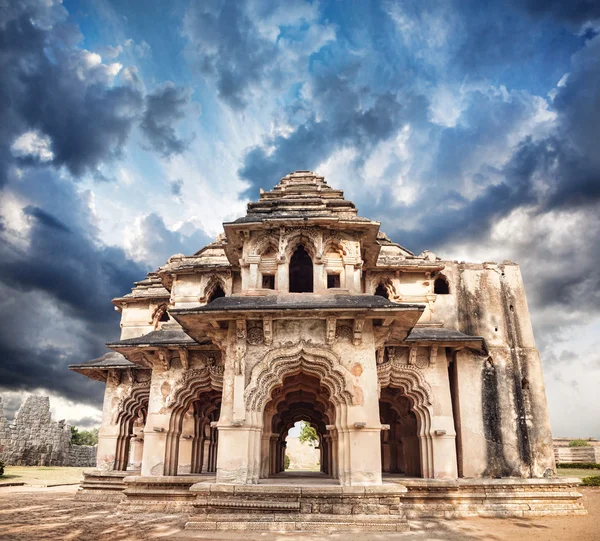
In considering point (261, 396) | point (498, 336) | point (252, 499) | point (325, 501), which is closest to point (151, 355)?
point (261, 396)

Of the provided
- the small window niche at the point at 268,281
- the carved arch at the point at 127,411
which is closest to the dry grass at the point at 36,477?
the carved arch at the point at 127,411

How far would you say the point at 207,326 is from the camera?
13.0m

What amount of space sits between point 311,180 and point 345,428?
9220 millimetres

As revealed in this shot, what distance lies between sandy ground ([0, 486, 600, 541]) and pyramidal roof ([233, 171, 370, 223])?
8.03m

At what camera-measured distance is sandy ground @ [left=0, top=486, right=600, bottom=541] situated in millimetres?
10133

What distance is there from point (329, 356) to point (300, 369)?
0.83 meters

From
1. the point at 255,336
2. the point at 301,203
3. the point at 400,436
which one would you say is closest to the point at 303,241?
the point at 301,203

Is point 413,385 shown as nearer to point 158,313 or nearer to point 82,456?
point 158,313

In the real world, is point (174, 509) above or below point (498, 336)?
below

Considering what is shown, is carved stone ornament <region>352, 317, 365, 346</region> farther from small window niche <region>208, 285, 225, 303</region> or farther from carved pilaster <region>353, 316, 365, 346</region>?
small window niche <region>208, 285, 225, 303</region>

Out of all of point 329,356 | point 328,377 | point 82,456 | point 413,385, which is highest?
point 329,356

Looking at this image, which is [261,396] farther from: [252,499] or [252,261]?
[252,261]

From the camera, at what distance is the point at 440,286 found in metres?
19.3

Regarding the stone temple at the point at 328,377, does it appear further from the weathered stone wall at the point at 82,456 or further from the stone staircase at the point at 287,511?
the weathered stone wall at the point at 82,456
